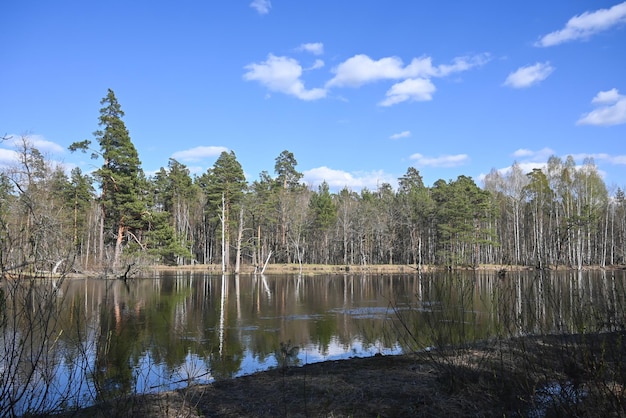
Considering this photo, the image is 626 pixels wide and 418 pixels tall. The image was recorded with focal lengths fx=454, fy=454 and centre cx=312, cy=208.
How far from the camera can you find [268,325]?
16.4 metres

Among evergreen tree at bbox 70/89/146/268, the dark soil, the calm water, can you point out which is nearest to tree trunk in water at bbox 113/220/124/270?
evergreen tree at bbox 70/89/146/268

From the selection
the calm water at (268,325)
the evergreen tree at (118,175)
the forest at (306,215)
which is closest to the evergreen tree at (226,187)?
the forest at (306,215)

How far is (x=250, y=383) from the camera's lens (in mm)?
7410

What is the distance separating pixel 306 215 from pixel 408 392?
5717 centimetres

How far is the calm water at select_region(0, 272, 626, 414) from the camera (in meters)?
5.88

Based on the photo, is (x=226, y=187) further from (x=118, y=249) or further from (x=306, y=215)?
(x=118, y=249)

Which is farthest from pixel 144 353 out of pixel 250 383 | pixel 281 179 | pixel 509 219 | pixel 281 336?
pixel 281 179

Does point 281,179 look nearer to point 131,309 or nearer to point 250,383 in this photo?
point 131,309

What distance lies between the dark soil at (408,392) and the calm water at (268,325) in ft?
1.14

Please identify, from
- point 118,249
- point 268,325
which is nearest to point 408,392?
point 268,325

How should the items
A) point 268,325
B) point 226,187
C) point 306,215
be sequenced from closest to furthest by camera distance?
point 268,325
point 226,187
point 306,215

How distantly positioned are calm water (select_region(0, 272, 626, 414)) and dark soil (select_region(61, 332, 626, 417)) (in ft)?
1.14

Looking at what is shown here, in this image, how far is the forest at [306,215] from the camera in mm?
41469

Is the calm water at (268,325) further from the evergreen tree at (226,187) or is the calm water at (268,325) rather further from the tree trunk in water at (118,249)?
the evergreen tree at (226,187)
